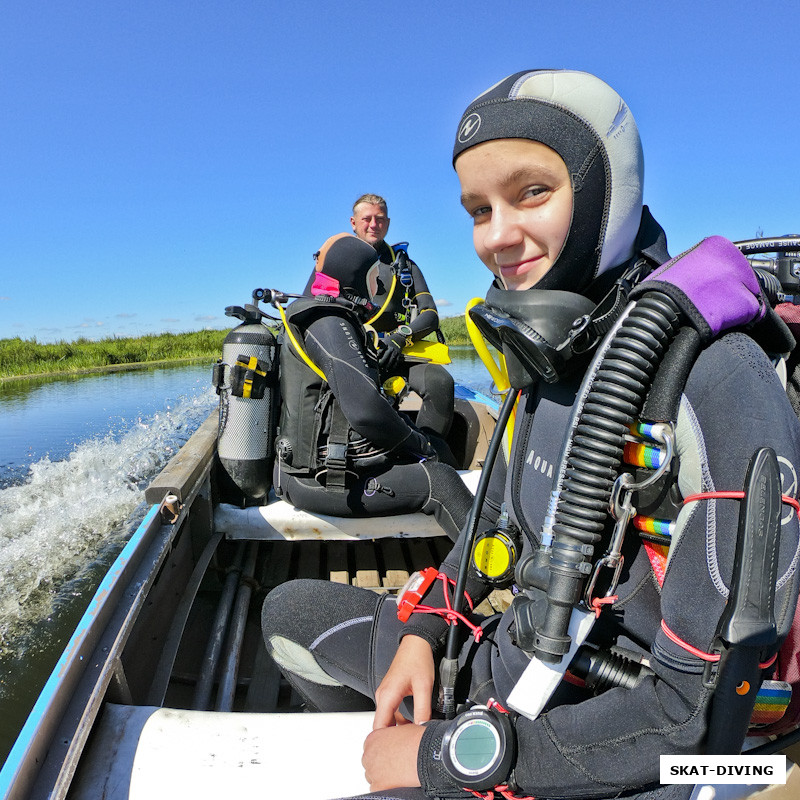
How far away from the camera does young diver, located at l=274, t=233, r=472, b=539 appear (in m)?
2.72

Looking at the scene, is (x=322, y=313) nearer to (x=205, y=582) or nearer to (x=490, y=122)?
(x=205, y=582)

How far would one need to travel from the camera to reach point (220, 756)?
1254 millimetres

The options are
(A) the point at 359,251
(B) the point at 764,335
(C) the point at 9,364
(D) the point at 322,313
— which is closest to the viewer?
(B) the point at 764,335

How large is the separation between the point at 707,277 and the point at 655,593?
539mm

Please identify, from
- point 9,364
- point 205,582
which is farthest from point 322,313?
point 9,364

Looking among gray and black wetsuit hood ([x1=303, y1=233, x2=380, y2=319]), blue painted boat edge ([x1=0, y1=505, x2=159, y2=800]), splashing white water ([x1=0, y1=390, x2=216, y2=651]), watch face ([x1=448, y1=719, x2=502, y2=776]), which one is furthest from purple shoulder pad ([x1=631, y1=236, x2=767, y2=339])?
splashing white water ([x1=0, y1=390, x2=216, y2=651])

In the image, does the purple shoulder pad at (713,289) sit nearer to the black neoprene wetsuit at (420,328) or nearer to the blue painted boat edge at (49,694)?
the blue painted boat edge at (49,694)

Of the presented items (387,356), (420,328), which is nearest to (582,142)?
(387,356)

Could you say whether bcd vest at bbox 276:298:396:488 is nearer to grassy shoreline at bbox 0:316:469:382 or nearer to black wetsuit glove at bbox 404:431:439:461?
black wetsuit glove at bbox 404:431:439:461

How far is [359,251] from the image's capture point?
303cm

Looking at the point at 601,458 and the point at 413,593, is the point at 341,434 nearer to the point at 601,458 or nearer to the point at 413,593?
the point at 413,593

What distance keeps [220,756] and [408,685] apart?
0.46 metres

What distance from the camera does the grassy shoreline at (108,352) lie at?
2583 centimetres

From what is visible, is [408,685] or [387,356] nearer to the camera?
[408,685]
